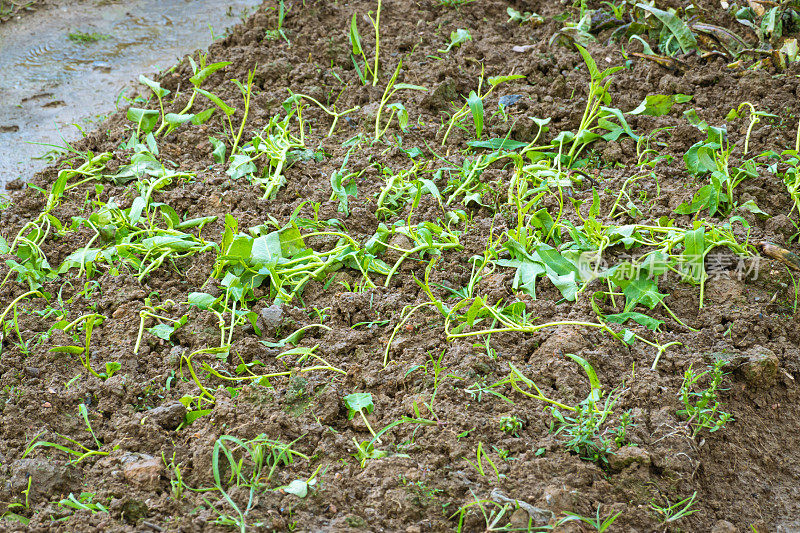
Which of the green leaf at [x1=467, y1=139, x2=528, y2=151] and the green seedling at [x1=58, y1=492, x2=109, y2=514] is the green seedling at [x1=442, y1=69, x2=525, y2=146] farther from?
the green seedling at [x1=58, y1=492, x2=109, y2=514]

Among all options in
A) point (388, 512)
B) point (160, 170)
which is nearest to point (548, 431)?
point (388, 512)

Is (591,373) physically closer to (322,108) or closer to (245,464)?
(245,464)

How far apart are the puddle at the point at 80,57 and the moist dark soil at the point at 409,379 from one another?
529mm

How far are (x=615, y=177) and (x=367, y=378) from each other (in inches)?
57.3

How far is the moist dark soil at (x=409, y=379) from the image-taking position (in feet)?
5.57

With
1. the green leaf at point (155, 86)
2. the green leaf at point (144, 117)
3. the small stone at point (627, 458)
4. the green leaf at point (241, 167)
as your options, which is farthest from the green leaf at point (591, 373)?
the green leaf at point (155, 86)

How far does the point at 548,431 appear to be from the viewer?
1.84 m

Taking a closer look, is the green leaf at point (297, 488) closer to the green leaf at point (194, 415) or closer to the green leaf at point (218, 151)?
the green leaf at point (194, 415)

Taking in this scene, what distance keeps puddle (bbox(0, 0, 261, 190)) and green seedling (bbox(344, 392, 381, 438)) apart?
2204 mm

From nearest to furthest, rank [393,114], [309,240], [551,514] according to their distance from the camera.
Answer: [551,514], [309,240], [393,114]

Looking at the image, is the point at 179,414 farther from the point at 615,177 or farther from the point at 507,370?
the point at 615,177

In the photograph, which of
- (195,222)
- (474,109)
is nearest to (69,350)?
(195,222)

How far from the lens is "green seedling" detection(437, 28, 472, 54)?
3.57m

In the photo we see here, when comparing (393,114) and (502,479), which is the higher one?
(393,114)
